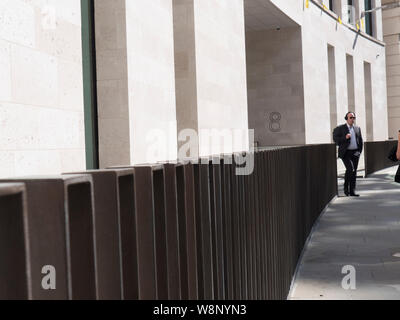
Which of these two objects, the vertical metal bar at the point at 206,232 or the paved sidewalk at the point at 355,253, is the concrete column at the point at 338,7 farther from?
the vertical metal bar at the point at 206,232

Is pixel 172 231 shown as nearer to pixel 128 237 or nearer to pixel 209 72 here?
pixel 128 237

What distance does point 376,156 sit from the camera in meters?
23.1

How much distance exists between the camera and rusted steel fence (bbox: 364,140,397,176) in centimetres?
2156

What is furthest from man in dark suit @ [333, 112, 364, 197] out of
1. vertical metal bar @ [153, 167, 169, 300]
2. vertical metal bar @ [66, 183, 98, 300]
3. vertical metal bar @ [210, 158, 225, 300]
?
vertical metal bar @ [66, 183, 98, 300]

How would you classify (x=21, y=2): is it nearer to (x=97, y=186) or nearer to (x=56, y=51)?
(x=56, y=51)

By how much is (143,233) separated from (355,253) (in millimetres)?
6076

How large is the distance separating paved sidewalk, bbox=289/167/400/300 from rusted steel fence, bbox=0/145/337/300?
1438mm

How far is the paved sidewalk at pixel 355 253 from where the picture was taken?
557 centimetres

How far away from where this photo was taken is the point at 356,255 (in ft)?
23.5

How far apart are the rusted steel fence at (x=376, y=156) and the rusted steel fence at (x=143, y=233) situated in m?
18.2

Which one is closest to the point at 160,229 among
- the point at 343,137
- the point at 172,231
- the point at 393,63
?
the point at 172,231

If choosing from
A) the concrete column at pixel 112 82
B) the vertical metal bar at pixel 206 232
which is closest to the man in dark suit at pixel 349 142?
the concrete column at pixel 112 82

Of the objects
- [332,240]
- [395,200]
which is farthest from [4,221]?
[395,200]
